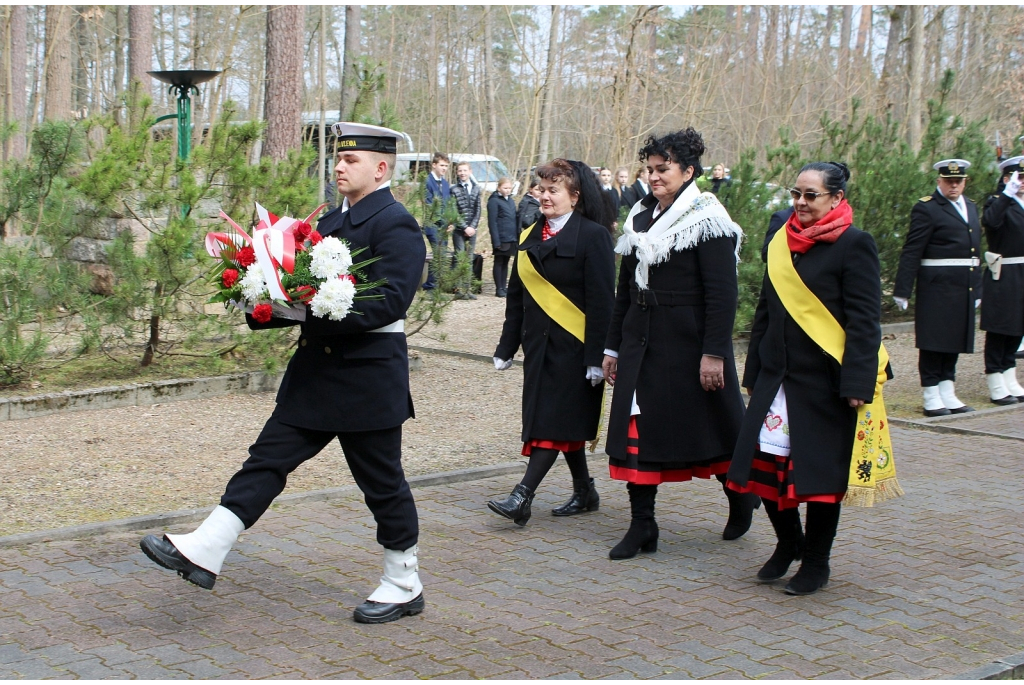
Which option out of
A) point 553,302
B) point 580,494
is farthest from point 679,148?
point 580,494

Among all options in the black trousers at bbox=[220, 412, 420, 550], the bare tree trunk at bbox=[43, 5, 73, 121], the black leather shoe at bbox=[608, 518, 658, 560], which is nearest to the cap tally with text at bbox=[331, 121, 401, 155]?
the black trousers at bbox=[220, 412, 420, 550]

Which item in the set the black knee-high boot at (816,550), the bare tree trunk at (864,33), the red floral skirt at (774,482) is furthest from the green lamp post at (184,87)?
the bare tree trunk at (864,33)

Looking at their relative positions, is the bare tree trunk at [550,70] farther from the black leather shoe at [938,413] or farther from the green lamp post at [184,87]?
the black leather shoe at [938,413]

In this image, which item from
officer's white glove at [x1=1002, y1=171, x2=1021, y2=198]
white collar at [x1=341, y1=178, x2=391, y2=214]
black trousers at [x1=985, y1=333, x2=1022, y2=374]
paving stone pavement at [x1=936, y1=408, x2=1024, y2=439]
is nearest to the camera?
white collar at [x1=341, y1=178, x2=391, y2=214]

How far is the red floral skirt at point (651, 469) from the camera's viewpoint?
18.1 ft

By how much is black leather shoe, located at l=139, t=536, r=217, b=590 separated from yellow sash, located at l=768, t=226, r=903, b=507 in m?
2.68

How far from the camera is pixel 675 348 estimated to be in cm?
558

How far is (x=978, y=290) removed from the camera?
9547 millimetres

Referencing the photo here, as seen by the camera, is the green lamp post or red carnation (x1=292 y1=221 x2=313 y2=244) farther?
the green lamp post

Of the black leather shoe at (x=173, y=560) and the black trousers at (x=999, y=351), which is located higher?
the black trousers at (x=999, y=351)

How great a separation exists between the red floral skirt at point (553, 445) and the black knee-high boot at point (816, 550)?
1.42 meters

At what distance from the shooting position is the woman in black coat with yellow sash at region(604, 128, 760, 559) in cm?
549

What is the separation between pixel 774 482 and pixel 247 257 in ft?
8.21

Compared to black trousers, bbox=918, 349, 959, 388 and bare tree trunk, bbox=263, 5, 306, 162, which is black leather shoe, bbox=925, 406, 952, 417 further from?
bare tree trunk, bbox=263, 5, 306, 162
